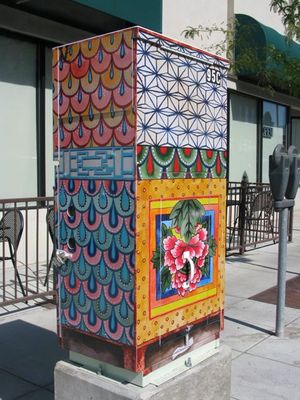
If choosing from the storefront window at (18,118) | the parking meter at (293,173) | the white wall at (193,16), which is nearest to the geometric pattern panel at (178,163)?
the parking meter at (293,173)

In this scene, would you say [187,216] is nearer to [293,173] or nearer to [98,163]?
[98,163]

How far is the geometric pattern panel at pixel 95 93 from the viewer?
2.59m

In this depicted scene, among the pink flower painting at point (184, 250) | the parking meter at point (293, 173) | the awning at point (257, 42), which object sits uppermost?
the awning at point (257, 42)

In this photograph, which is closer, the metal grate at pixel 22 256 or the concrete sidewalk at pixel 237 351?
the concrete sidewalk at pixel 237 351

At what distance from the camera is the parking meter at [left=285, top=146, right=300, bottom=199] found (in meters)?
4.54

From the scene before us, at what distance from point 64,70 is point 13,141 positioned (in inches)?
202

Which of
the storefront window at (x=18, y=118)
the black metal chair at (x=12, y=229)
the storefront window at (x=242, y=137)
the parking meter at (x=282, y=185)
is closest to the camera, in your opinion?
the parking meter at (x=282, y=185)

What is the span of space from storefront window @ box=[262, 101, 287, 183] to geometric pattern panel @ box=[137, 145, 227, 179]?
11935 mm

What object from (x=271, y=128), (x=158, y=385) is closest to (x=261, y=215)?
(x=271, y=128)

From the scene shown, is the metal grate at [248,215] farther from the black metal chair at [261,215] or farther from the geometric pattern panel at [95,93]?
the geometric pattern panel at [95,93]

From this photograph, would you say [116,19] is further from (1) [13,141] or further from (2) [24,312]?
(2) [24,312]

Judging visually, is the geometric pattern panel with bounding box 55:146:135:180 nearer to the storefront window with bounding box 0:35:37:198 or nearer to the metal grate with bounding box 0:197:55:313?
the metal grate with bounding box 0:197:55:313

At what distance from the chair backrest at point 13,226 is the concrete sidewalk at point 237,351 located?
81cm

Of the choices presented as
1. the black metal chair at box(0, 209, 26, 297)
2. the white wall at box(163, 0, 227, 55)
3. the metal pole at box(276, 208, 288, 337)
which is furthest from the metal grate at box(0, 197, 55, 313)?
the white wall at box(163, 0, 227, 55)
